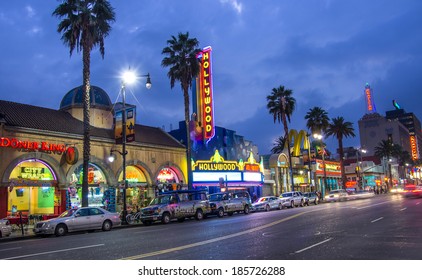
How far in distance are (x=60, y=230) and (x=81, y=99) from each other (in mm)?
16308

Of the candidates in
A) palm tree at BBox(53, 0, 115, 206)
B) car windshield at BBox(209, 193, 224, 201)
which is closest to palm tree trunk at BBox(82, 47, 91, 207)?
palm tree at BBox(53, 0, 115, 206)

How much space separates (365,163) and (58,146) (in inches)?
3444

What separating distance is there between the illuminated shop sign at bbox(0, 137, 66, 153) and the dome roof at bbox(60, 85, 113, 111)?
6.52 metres

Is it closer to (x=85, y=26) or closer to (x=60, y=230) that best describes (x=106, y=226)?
(x=60, y=230)

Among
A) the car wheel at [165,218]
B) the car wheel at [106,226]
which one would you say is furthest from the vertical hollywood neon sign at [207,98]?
the car wheel at [106,226]

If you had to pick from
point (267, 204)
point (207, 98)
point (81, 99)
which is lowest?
point (267, 204)

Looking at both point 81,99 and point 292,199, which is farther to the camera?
point 292,199

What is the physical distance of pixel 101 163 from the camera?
3166 cm

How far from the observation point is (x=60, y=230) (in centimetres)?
2084

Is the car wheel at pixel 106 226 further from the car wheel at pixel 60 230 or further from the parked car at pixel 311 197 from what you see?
the parked car at pixel 311 197

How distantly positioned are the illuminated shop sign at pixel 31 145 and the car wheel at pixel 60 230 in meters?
7.83

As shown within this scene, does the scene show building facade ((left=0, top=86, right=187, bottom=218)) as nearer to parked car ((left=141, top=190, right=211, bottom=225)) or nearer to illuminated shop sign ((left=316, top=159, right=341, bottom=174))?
parked car ((left=141, top=190, right=211, bottom=225))

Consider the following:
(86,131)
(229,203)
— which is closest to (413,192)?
(229,203)

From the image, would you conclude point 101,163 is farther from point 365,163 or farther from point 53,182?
point 365,163
